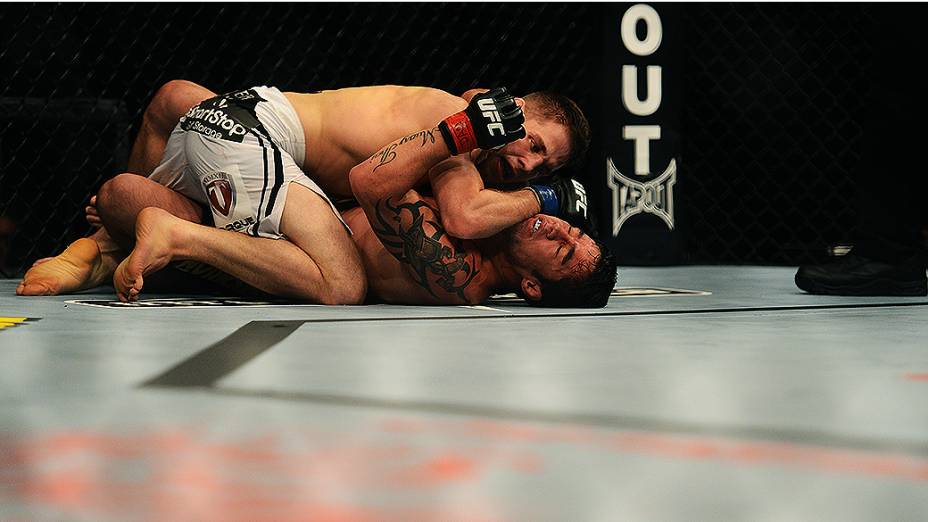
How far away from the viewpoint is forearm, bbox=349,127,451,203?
2059 millimetres

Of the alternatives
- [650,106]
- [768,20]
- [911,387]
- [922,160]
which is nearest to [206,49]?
[650,106]

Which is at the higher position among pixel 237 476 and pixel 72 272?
pixel 237 476

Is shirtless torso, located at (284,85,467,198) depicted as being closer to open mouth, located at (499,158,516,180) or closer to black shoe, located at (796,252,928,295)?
open mouth, located at (499,158,516,180)

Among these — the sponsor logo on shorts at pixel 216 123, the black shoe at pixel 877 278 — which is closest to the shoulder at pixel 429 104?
the sponsor logo on shorts at pixel 216 123

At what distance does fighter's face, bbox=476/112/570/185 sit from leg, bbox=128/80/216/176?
78cm

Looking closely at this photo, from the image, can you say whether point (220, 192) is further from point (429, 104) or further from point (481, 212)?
point (481, 212)

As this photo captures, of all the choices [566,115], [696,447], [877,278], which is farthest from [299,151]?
[696,447]

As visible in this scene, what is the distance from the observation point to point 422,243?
2.13 m

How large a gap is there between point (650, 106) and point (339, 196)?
1.68 metres

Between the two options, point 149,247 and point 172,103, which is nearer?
point 149,247

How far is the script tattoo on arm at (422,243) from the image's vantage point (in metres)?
2.13

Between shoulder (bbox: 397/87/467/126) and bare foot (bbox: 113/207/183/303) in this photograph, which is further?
shoulder (bbox: 397/87/467/126)

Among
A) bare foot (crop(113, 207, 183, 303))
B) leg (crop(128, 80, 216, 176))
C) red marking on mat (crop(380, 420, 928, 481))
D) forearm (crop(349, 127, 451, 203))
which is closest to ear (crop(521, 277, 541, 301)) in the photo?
forearm (crop(349, 127, 451, 203))

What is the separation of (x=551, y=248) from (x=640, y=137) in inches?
69.1
